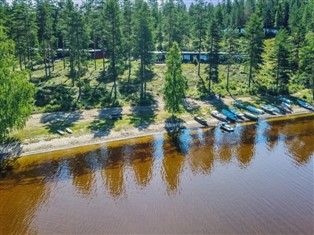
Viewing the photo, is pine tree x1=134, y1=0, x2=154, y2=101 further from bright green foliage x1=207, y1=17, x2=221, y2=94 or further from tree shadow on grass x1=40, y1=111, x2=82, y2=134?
bright green foliage x1=207, y1=17, x2=221, y2=94

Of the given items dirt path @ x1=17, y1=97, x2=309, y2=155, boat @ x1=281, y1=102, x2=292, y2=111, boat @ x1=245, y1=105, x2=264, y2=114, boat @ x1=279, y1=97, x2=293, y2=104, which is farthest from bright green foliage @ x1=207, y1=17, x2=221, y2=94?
boat @ x1=281, y1=102, x2=292, y2=111

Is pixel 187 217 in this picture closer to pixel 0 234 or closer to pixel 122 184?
pixel 122 184

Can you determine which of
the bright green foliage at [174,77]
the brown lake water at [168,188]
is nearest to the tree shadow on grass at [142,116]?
the brown lake water at [168,188]

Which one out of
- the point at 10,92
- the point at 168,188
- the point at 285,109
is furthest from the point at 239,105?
the point at 10,92

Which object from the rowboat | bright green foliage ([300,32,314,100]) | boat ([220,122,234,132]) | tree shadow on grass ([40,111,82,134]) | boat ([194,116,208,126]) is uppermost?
bright green foliage ([300,32,314,100])

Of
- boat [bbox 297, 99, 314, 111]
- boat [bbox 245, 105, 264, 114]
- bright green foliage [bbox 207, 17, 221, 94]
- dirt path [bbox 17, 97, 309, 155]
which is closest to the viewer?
dirt path [bbox 17, 97, 309, 155]

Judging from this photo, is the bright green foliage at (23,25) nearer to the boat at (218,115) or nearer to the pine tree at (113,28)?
the pine tree at (113,28)
